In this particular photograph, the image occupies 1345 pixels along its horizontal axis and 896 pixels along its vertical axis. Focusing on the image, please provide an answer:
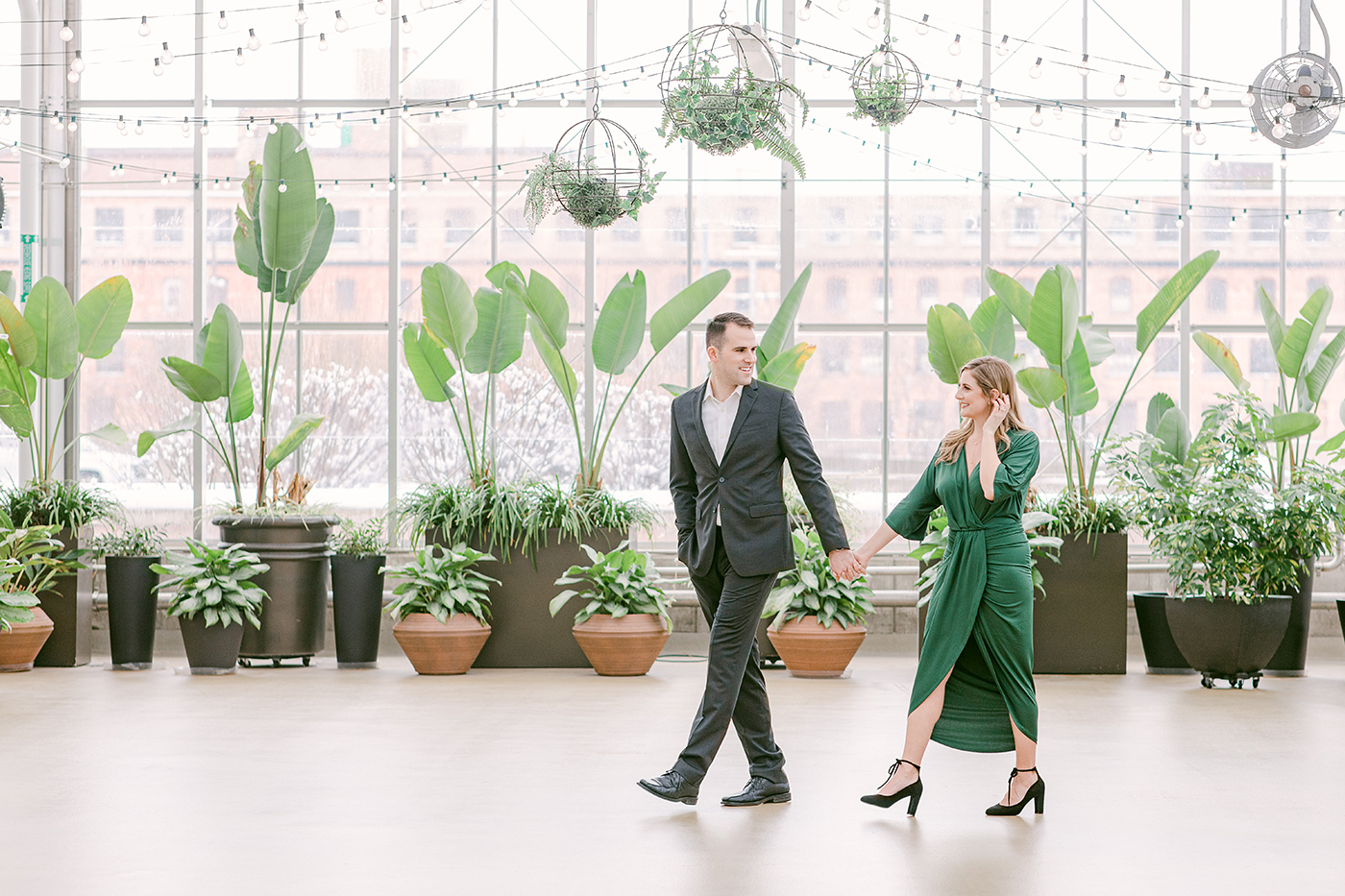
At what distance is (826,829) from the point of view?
323 cm

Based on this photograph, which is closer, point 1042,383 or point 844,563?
point 844,563

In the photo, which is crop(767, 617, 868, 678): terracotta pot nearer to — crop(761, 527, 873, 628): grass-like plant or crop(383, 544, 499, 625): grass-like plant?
crop(761, 527, 873, 628): grass-like plant

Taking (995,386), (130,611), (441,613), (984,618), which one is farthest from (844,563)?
(130,611)

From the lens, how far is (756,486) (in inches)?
137

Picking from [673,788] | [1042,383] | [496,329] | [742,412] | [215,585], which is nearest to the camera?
[673,788]

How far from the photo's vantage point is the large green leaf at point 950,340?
6.48 metres

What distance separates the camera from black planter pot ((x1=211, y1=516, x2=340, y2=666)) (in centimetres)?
685

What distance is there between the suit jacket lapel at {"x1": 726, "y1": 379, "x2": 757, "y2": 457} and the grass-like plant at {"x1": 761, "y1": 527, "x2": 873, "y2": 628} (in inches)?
124

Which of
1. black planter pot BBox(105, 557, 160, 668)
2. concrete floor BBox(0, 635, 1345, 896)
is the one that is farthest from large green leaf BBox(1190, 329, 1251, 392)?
black planter pot BBox(105, 557, 160, 668)

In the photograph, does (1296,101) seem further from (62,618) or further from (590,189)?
(62,618)

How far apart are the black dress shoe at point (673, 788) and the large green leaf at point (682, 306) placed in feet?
12.1

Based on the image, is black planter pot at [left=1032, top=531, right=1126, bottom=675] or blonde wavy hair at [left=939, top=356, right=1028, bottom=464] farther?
black planter pot at [left=1032, top=531, right=1126, bottom=675]

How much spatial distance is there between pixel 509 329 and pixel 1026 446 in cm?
404

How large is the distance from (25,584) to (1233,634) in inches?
251
